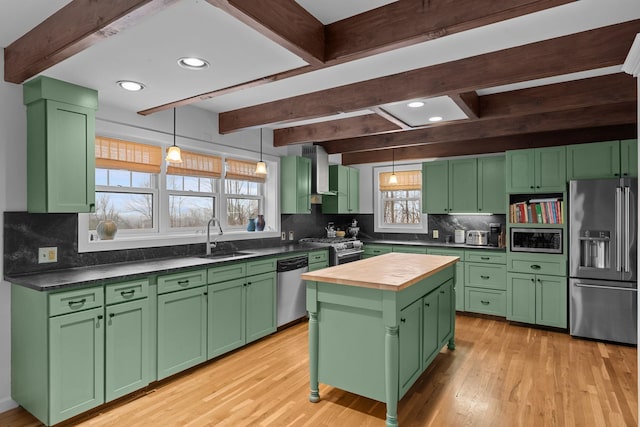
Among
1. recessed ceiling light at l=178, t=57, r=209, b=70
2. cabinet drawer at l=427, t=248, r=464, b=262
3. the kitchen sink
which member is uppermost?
recessed ceiling light at l=178, t=57, r=209, b=70

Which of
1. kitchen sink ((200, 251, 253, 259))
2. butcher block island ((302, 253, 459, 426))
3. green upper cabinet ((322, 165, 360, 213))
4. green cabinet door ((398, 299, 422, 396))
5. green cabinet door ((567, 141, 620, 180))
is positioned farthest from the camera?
green upper cabinet ((322, 165, 360, 213))

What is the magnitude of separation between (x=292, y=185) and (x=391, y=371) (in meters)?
3.17

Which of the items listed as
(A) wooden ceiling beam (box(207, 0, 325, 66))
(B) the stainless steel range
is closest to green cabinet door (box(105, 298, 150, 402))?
(A) wooden ceiling beam (box(207, 0, 325, 66))

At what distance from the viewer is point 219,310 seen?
11.4 ft

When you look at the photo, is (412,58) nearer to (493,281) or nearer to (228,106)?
(228,106)

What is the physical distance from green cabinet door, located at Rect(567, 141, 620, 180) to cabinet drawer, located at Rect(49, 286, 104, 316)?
4.77 meters

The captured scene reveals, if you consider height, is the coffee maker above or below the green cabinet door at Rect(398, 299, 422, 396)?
above

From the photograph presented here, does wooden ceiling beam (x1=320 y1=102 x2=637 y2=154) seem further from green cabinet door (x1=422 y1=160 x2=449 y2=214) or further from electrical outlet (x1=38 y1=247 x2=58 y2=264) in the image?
electrical outlet (x1=38 y1=247 x2=58 y2=264)

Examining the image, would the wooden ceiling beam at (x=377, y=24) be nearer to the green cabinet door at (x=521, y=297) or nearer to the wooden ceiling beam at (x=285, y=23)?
the wooden ceiling beam at (x=285, y=23)

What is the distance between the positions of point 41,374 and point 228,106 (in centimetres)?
279

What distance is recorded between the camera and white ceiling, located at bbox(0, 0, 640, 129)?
2.02m

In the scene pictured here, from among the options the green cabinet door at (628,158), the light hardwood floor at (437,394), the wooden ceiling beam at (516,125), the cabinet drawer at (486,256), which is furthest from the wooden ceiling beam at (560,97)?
the light hardwood floor at (437,394)

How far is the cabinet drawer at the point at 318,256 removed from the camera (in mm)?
4797

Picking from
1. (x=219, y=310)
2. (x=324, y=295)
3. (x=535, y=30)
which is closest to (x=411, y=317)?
(x=324, y=295)
